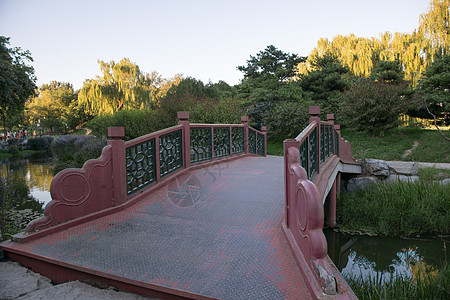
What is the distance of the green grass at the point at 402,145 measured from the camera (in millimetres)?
15273

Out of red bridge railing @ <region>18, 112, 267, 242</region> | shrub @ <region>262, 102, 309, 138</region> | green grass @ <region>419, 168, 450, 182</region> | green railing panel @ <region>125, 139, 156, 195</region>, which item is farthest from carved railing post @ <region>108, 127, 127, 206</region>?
shrub @ <region>262, 102, 309, 138</region>

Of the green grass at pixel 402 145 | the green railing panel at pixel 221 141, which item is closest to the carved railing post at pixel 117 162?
the green railing panel at pixel 221 141

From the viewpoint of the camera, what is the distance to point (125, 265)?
2.95 metres

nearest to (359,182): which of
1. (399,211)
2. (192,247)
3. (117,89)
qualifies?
(399,211)

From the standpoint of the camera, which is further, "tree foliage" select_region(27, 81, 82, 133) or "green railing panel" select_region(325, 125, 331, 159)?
"tree foliage" select_region(27, 81, 82, 133)

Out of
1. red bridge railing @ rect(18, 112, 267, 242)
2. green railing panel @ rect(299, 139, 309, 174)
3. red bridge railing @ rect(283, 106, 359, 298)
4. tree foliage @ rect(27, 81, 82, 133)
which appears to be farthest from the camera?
tree foliage @ rect(27, 81, 82, 133)

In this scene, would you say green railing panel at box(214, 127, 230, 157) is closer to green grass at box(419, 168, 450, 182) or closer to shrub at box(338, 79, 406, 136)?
green grass at box(419, 168, 450, 182)

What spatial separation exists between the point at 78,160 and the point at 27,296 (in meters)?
12.2

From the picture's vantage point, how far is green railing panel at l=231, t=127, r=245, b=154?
9.41 meters

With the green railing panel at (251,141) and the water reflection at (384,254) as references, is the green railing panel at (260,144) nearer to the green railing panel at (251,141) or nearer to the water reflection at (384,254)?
the green railing panel at (251,141)

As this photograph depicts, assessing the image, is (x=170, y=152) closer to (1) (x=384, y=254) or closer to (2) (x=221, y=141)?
(2) (x=221, y=141)

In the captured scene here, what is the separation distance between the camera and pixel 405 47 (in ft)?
72.9

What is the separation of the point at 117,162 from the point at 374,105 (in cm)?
1629

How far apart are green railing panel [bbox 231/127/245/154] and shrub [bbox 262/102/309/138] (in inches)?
367
